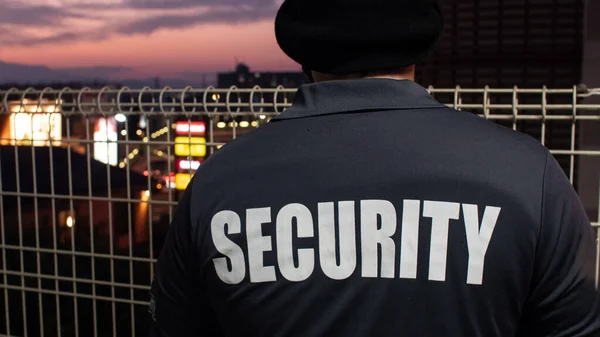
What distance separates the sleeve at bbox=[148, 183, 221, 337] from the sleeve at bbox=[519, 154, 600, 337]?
0.60 metres

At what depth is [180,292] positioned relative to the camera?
1288 mm

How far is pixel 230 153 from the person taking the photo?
47.1 inches

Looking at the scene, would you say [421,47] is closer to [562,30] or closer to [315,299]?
[315,299]

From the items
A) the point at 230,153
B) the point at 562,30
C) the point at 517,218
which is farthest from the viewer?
the point at 562,30

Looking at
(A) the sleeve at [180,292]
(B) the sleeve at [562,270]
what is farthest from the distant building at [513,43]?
(A) the sleeve at [180,292]

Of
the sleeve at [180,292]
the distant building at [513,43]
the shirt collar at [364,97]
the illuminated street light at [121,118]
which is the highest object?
the distant building at [513,43]

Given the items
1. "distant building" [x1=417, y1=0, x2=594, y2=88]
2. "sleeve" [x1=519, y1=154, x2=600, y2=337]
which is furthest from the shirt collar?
"distant building" [x1=417, y1=0, x2=594, y2=88]

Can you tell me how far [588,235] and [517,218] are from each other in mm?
169

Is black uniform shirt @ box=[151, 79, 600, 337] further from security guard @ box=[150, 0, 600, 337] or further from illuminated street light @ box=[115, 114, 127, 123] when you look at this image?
illuminated street light @ box=[115, 114, 127, 123]

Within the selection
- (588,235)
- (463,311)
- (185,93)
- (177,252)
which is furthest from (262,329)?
(185,93)

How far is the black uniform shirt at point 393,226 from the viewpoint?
1092mm

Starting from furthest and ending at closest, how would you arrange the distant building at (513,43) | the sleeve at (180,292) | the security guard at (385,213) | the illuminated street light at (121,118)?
the distant building at (513,43), the illuminated street light at (121,118), the sleeve at (180,292), the security guard at (385,213)

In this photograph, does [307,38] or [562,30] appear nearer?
[307,38]

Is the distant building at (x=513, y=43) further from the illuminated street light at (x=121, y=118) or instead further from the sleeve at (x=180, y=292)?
the sleeve at (x=180, y=292)
